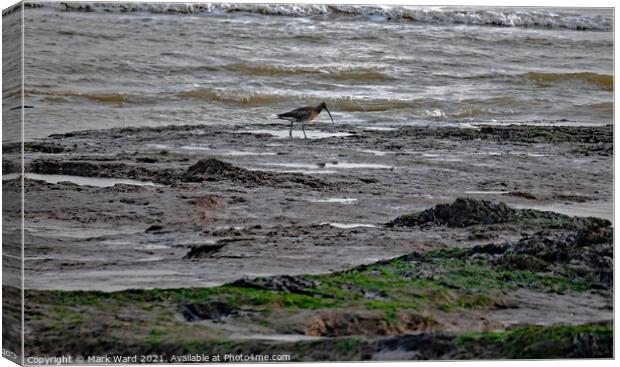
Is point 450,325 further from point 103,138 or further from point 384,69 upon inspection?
point 103,138

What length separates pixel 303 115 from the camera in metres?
11.3

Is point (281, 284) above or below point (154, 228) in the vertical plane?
below

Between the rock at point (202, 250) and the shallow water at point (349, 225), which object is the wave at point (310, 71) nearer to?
the shallow water at point (349, 225)

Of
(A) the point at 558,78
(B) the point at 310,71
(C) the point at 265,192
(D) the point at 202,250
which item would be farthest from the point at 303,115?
(A) the point at 558,78

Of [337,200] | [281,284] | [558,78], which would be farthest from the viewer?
[558,78]

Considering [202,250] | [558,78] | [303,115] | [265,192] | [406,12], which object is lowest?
[202,250]

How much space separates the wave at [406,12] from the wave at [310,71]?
37 centimetres

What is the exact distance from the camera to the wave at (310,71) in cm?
1129

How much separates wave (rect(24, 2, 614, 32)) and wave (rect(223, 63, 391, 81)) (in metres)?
0.37

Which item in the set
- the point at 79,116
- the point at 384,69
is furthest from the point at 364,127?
the point at 79,116

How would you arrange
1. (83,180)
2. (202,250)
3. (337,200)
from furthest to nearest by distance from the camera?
(337,200) → (83,180) → (202,250)

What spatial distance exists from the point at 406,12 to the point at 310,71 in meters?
0.81

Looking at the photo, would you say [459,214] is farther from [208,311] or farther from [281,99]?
[208,311]

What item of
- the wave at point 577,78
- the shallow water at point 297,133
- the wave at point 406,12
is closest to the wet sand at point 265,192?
the shallow water at point 297,133
